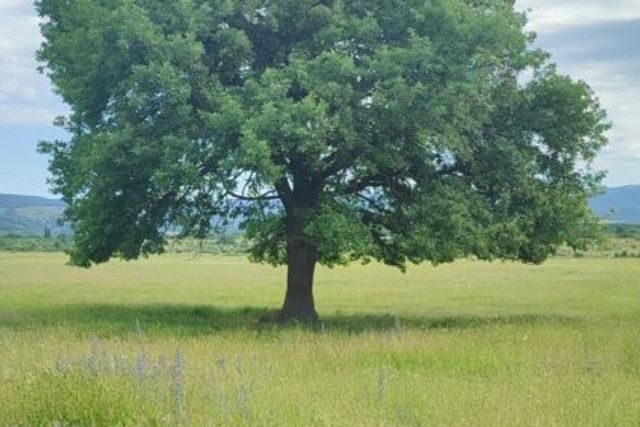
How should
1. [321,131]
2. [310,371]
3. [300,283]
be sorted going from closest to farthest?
[310,371] < [321,131] < [300,283]

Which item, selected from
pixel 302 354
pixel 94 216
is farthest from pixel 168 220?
pixel 302 354

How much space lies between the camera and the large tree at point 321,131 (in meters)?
21.1

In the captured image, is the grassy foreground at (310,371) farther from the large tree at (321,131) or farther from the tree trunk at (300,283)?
the large tree at (321,131)

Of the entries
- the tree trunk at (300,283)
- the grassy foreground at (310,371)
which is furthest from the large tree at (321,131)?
the grassy foreground at (310,371)

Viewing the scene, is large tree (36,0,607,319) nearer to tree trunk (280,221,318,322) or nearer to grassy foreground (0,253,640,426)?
tree trunk (280,221,318,322)

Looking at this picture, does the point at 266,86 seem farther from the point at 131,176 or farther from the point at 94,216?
the point at 94,216

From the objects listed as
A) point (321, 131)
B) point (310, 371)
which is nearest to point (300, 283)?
point (321, 131)

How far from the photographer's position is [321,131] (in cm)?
2011

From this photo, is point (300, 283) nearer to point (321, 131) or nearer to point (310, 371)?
point (321, 131)

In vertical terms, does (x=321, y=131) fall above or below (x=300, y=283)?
above

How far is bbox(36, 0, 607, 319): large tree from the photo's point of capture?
21.1 meters

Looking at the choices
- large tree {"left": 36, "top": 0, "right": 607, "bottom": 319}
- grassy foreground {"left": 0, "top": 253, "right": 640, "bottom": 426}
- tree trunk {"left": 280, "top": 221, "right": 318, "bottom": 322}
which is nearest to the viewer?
grassy foreground {"left": 0, "top": 253, "right": 640, "bottom": 426}

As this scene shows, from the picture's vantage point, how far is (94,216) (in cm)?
2373

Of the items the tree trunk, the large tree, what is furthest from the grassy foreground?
the large tree
